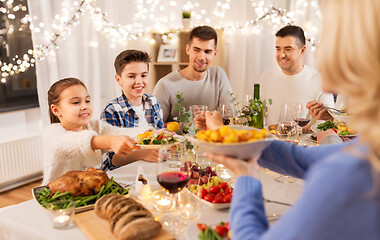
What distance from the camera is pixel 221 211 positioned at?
1.20 m

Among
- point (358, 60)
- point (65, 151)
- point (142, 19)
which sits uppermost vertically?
point (142, 19)

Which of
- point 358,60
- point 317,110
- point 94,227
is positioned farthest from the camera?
point 317,110

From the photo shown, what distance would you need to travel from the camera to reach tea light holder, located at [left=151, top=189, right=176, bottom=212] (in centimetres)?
121

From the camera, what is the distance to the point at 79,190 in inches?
50.5

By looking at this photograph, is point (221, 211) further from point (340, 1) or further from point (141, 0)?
point (141, 0)

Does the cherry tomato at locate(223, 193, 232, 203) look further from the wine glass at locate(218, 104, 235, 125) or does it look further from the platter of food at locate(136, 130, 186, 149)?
the wine glass at locate(218, 104, 235, 125)

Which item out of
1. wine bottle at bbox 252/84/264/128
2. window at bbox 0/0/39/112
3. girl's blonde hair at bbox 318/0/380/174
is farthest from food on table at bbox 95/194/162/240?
window at bbox 0/0/39/112

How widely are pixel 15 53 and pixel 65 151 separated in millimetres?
2352

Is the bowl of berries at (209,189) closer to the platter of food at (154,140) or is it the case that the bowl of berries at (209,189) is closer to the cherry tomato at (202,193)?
the cherry tomato at (202,193)

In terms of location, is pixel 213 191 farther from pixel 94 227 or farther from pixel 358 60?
pixel 358 60

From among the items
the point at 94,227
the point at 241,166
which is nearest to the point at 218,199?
the point at 241,166

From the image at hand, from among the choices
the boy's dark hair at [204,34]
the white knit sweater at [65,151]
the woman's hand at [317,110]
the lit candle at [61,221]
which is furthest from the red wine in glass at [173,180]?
the boy's dark hair at [204,34]

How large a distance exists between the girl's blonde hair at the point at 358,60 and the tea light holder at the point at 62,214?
90 centimetres

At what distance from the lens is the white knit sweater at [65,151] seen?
1.63m
